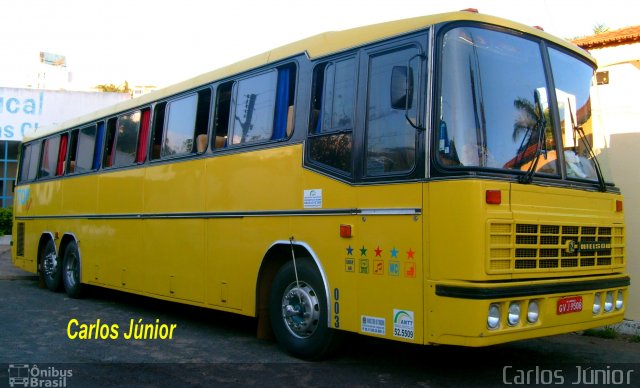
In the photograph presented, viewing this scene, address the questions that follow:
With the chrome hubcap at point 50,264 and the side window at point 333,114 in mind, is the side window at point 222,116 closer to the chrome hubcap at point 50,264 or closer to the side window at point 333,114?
the side window at point 333,114

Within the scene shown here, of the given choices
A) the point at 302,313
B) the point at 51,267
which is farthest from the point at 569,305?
the point at 51,267

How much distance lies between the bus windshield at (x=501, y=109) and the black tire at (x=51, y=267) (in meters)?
9.50

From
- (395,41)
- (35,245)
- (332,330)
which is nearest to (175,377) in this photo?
(332,330)

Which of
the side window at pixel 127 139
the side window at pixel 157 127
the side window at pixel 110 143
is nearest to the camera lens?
the side window at pixel 157 127

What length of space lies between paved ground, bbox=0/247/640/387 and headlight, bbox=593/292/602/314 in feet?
2.21

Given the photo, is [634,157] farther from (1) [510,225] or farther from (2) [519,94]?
(1) [510,225]

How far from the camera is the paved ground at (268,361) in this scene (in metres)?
5.87

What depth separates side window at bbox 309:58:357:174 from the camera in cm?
612

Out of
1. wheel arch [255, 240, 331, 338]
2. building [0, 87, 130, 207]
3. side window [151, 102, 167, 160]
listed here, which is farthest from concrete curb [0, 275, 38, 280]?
building [0, 87, 130, 207]

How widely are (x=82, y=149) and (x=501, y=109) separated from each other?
345 inches

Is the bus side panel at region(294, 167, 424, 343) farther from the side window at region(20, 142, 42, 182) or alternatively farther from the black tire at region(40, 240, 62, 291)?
the side window at region(20, 142, 42, 182)

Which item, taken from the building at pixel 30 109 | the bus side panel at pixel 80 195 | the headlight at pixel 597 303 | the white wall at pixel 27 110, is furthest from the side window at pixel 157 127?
the white wall at pixel 27 110

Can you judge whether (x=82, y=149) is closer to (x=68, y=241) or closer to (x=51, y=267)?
(x=68, y=241)

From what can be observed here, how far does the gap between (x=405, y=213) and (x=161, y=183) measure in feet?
15.4
